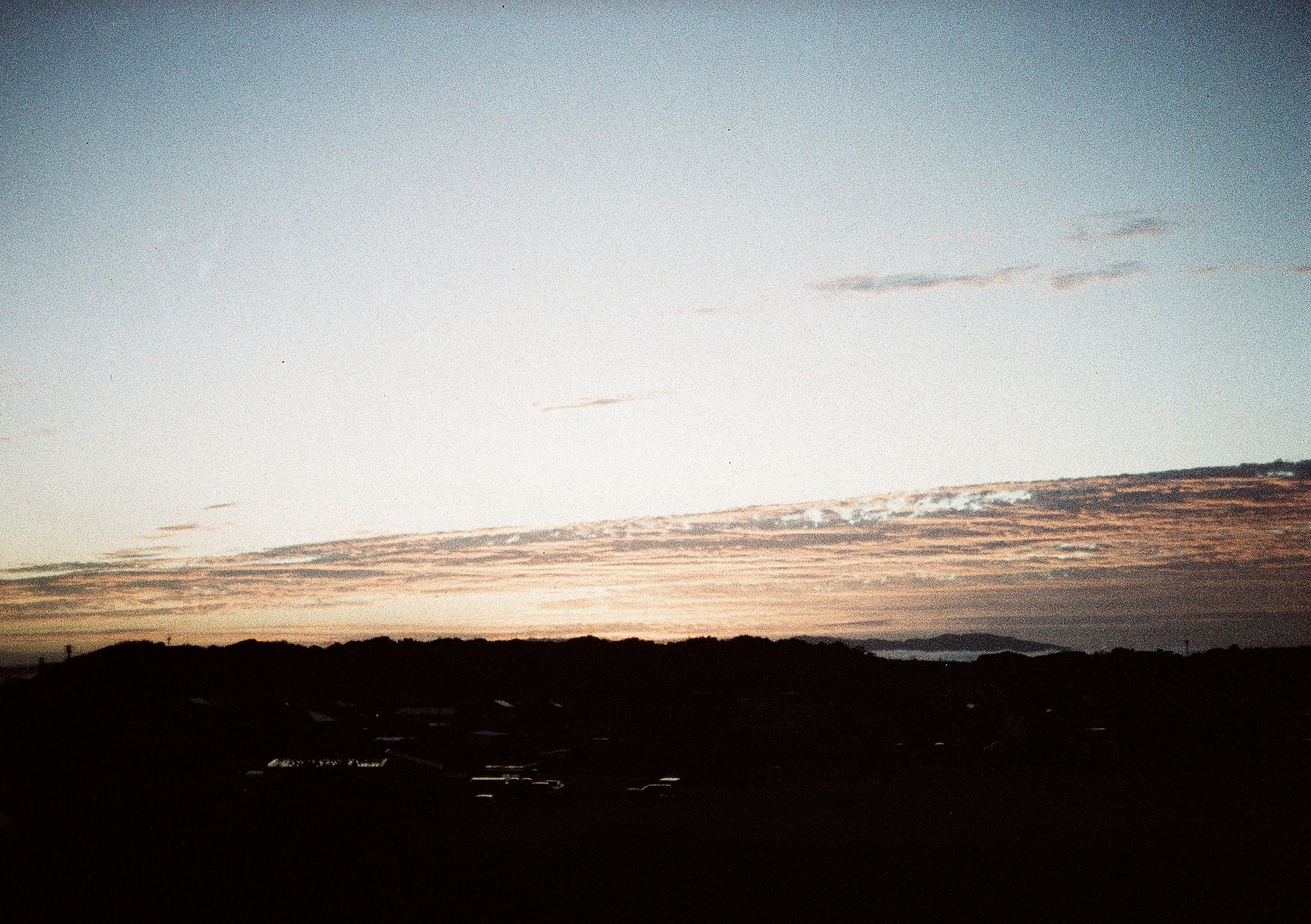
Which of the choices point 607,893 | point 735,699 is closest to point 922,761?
point 735,699

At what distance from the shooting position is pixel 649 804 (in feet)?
120

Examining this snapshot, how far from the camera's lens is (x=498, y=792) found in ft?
126

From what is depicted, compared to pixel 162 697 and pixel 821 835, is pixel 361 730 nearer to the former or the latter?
pixel 162 697

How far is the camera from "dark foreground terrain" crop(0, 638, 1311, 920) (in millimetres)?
18453

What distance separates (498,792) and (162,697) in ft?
108

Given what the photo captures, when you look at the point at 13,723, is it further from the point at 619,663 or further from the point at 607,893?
the point at 619,663

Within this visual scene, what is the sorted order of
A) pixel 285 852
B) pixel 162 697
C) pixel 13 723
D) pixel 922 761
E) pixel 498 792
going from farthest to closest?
pixel 162 697
pixel 922 761
pixel 13 723
pixel 498 792
pixel 285 852

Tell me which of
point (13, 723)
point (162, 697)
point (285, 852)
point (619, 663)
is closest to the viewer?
point (285, 852)

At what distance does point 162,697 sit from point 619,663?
270 ft

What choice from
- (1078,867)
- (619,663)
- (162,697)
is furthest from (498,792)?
(619,663)

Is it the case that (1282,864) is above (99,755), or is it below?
below

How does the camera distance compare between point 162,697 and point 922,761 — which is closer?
point 922,761

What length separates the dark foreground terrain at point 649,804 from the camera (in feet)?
60.5

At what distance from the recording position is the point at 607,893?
834 inches
